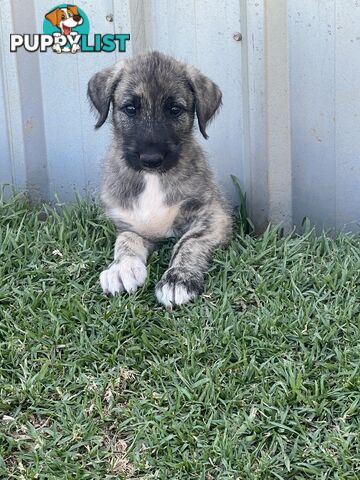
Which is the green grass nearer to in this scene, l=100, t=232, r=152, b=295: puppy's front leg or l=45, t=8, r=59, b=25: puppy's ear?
l=100, t=232, r=152, b=295: puppy's front leg

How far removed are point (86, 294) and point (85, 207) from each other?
3.05 ft

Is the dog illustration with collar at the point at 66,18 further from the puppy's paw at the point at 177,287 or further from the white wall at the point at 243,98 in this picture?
the puppy's paw at the point at 177,287

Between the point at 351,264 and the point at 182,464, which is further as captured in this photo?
the point at 351,264

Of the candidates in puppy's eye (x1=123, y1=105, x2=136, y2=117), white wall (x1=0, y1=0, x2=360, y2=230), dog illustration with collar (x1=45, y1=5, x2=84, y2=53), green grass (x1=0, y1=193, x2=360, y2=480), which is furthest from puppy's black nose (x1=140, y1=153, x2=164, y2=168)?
dog illustration with collar (x1=45, y1=5, x2=84, y2=53)

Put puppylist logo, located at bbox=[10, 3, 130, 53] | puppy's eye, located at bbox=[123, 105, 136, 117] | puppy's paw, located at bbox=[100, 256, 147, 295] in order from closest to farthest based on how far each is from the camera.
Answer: puppy's paw, located at bbox=[100, 256, 147, 295] < puppy's eye, located at bbox=[123, 105, 136, 117] < puppylist logo, located at bbox=[10, 3, 130, 53]

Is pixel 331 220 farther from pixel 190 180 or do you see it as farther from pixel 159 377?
pixel 159 377

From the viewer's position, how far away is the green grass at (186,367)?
10.5ft

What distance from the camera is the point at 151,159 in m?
4.23

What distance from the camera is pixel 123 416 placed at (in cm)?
341

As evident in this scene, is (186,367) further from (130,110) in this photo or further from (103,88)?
(103,88)

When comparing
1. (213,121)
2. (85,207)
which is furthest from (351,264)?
(85,207)

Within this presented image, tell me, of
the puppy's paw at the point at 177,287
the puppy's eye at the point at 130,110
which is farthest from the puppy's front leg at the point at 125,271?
the puppy's eye at the point at 130,110

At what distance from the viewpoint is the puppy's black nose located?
4.23m

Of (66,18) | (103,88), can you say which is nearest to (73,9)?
(66,18)
